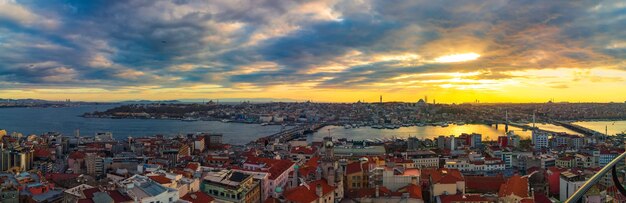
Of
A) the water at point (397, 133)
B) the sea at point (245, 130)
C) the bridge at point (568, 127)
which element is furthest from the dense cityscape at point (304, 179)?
the bridge at point (568, 127)

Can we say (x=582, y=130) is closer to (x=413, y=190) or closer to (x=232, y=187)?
(x=413, y=190)

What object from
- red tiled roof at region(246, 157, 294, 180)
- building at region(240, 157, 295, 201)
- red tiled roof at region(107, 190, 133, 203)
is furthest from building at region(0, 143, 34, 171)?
red tiled roof at region(107, 190, 133, 203)

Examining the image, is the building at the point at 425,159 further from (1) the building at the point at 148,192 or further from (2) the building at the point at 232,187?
(1) the building at the point at 148,192

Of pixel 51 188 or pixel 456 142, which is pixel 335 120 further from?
pixel 51 188

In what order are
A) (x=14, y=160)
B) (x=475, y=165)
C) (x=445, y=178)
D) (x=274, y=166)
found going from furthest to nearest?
(x=14, y=160)
(x=475, y=165)
(x=274, y=166)
(x=445, y=178)

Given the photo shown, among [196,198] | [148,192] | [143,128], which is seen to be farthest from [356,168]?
[143,128]

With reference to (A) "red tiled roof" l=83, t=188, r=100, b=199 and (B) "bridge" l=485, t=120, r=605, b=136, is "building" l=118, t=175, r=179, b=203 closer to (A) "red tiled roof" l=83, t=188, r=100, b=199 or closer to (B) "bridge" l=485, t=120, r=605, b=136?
(A) "red tiled roof" l=83, t=188, r=100, b=199

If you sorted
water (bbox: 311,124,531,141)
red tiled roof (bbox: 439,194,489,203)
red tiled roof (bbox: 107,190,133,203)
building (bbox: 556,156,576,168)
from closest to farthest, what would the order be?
1. red tiled roof (bbox: 107,190,133,203)
2. red tiled roof (bbox: 439,194,489,203)
3. building (bbox: 556,156,576,168)
4. water (bbox: 311,124,531,141)

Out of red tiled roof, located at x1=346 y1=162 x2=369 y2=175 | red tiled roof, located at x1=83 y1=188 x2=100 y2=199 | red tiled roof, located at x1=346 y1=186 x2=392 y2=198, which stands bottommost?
red tiled roof, located at x1=346 y1=186 x2=392 y2=198

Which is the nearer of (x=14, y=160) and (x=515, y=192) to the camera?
(x=515, y=192)
